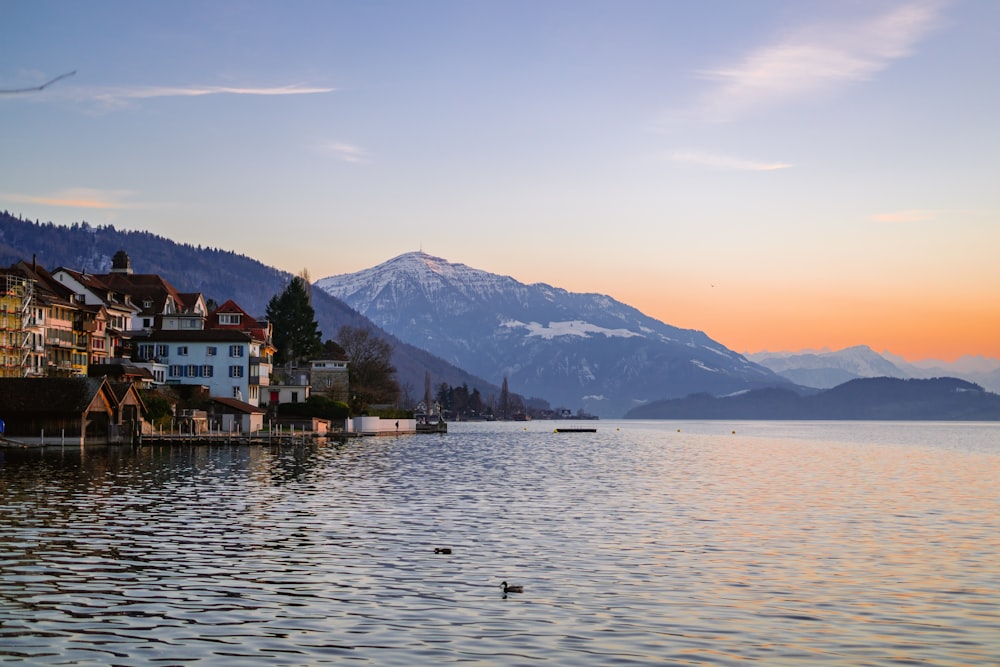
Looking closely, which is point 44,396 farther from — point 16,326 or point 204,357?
point 204,357

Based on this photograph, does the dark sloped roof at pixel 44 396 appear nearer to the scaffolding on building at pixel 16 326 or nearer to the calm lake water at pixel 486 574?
the scaffolding on building at pixel 16 326

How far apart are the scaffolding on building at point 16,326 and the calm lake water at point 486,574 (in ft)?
242

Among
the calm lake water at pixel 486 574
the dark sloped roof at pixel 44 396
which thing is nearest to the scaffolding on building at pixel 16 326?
the dark sloped roof at pixel 44 396

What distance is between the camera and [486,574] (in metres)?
37.8

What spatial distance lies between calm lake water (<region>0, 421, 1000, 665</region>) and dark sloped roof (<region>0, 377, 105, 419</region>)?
1949 inches

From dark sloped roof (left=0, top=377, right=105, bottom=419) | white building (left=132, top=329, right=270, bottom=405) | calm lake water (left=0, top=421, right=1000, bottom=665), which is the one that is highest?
white building (left=132, top=329, right=270, bottom=405)

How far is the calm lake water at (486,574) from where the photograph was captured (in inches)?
1056

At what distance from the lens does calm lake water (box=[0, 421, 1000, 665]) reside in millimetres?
26828

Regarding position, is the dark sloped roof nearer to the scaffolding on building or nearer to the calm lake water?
the scaffolding on building

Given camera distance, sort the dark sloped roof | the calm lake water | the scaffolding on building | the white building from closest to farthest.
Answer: the calm lake water < the dark sloped roof < the scaffolding on building < the white building

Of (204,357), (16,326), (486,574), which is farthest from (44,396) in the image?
(486,574)

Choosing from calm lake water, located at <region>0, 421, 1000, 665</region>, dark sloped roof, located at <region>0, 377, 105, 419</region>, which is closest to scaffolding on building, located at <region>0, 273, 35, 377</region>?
dark sloped roof, located at <region>0, 377, 105, 419</region>

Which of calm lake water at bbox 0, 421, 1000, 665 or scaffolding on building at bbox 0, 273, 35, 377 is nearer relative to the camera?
calm lake water at bbox 0, 421, 1000, 665

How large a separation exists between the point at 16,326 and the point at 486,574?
126293mm
